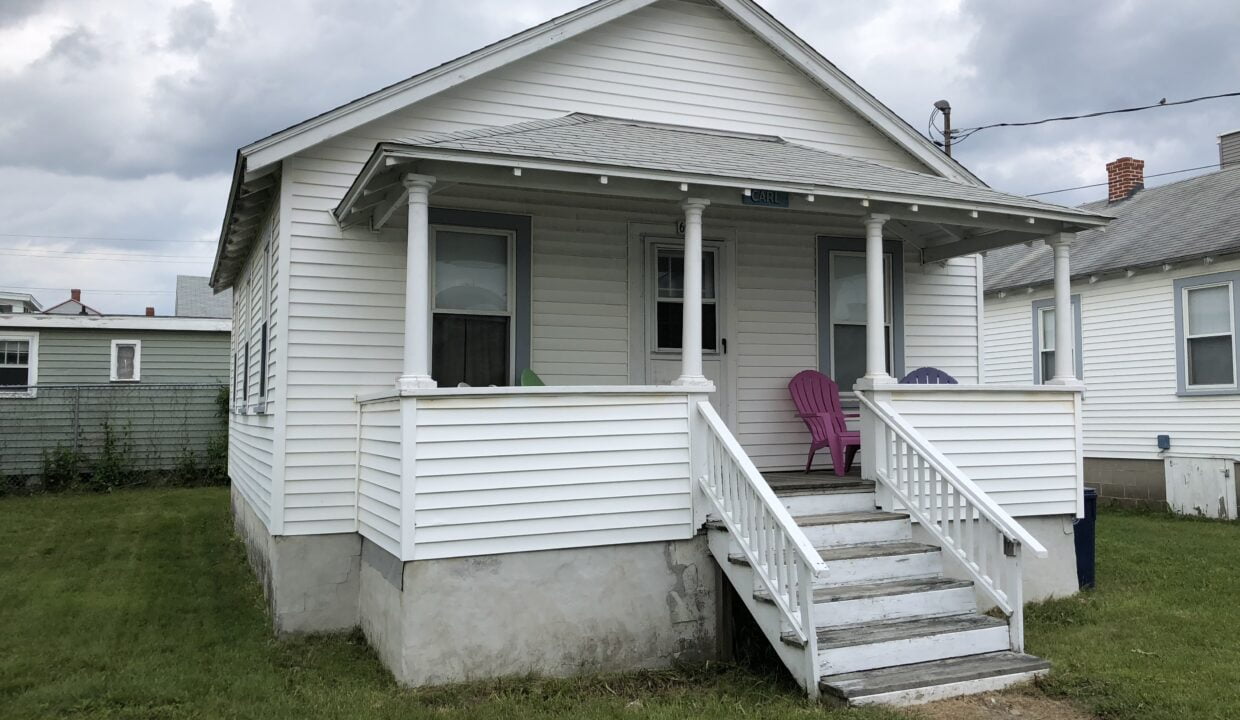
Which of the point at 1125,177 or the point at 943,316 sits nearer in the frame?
the point at 943,316

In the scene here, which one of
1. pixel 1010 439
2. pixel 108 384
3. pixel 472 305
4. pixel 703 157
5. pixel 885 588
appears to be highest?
pixel 703 157

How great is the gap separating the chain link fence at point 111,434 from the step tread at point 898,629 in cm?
1558

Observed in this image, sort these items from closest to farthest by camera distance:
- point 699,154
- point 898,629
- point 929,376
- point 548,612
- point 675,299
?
1. point 898,629
2. point 548,612
3. point 699,154
4. point 675,299
5. point 929,376

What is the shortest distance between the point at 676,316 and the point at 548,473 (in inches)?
104

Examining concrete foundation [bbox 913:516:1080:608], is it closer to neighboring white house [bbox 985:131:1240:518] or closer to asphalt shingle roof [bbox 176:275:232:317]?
neighboring white house [bbox 985:131:1240:518]

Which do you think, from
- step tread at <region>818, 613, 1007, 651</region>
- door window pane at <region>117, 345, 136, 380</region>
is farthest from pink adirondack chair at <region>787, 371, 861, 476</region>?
door window pane at <region>117, 345, 136, 380</region>

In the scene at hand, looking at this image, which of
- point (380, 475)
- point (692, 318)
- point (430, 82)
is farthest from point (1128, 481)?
point (380, 475)

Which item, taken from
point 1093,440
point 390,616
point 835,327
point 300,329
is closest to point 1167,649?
point 835,327

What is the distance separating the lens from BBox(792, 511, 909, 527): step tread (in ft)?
21.9

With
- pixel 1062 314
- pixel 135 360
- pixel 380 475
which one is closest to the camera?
pixel 380 475

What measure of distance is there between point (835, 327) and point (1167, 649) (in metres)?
3.90

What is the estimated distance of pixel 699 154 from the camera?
24.1 ft

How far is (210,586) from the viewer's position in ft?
30.2

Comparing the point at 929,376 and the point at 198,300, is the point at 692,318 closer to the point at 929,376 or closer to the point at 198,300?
the point at 929,376
